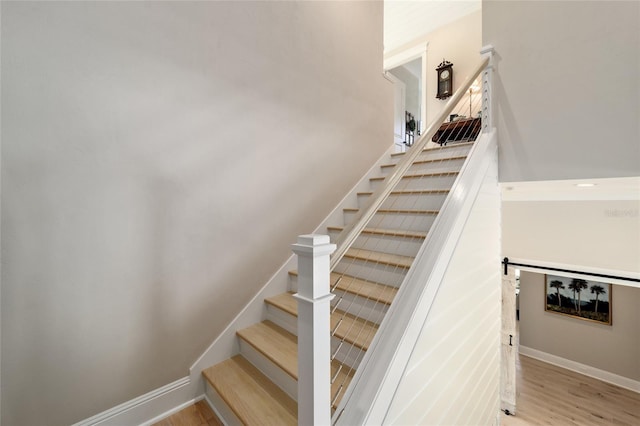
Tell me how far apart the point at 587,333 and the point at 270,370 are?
22.9 feet

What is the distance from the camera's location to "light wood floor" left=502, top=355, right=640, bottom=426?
177 inches

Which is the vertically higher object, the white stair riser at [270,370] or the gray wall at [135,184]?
the gray wall at [135,184]

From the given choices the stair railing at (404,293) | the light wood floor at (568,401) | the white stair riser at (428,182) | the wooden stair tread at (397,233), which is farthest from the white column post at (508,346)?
the stair railing at (404,293)

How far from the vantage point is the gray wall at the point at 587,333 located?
5020 mm

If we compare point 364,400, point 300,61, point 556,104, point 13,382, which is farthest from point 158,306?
point 556,104

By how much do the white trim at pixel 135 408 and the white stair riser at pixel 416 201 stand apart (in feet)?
6.22

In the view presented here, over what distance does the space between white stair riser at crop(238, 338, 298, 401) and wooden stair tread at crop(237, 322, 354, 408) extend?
46mm

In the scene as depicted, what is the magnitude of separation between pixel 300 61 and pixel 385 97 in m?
1.47

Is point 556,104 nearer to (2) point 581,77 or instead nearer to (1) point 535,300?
(2) point 581,77

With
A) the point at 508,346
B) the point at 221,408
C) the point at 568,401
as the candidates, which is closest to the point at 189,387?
the point at 221,408

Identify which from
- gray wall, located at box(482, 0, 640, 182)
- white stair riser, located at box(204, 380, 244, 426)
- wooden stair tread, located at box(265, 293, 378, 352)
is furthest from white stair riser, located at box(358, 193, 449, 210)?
white stair riser, located at box(204, 380, 244, 426)

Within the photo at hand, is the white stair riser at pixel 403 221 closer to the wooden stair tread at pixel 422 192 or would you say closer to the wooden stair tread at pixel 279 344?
the wooden stair tread at pixel 422 192

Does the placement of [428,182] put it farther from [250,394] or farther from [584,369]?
[584,369]

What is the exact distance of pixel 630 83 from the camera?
175cm
